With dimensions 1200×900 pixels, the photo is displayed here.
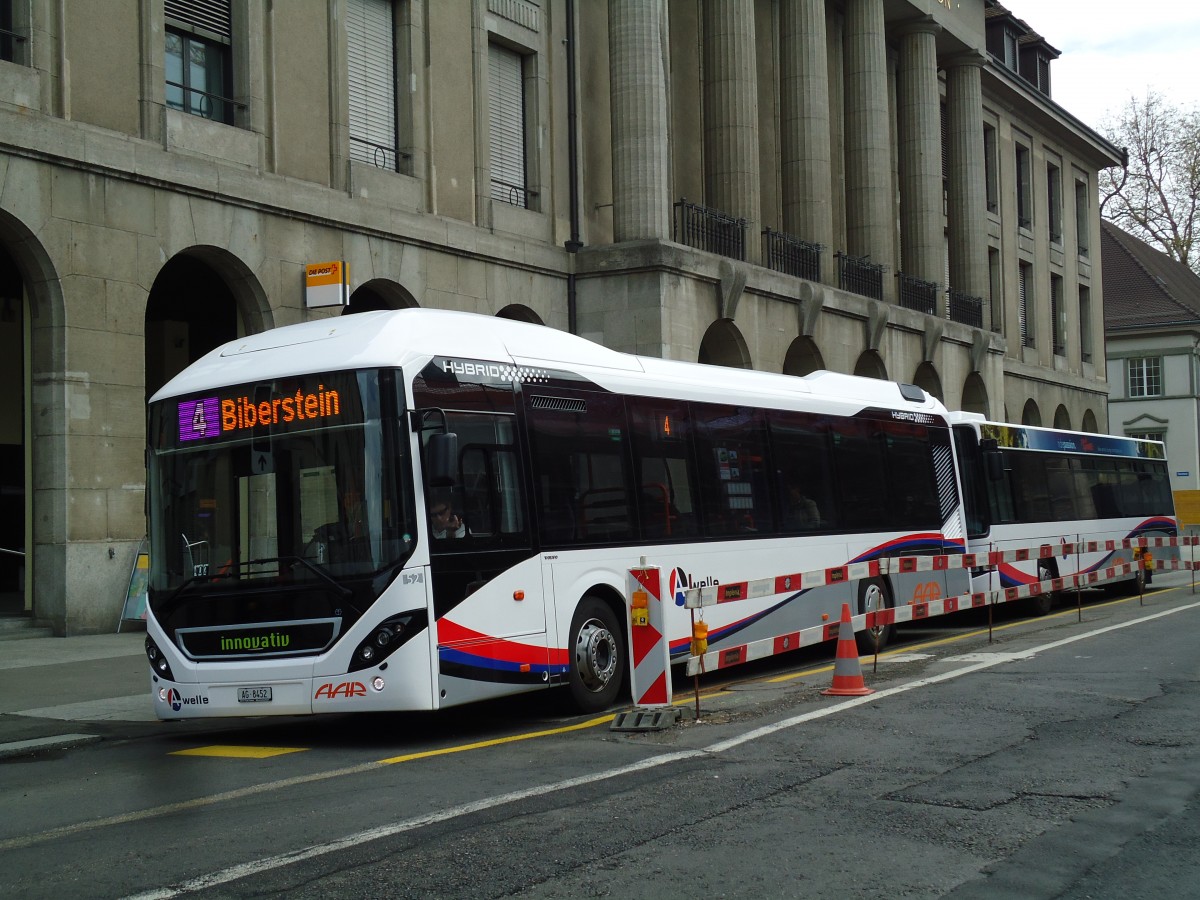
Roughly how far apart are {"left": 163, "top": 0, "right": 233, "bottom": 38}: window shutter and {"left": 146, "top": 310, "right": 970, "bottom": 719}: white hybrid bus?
10.4 metres

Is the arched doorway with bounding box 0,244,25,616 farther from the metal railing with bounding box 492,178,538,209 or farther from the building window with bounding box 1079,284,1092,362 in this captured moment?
the building window with bounding box 1079,284,1092,362

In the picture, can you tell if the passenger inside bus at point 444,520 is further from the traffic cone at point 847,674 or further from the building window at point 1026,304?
the building window at point 1026,304

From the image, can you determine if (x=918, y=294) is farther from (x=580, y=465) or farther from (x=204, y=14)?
(x=580, y=465)

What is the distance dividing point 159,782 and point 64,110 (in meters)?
11.6

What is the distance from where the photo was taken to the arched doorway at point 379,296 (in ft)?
74.7

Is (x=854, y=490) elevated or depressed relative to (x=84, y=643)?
elevated

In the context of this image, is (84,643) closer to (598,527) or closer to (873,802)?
(598,527)

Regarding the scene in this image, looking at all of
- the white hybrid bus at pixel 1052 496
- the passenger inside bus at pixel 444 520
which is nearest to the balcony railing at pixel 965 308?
the white hybrid bus at pixel 1052 496

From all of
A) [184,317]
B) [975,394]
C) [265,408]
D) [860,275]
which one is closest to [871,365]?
[860,275]

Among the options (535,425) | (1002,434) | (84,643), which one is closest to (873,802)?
(535,425)

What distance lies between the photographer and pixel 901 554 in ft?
55.6

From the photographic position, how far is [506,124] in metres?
26.0

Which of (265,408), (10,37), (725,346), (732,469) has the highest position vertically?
(10,37)

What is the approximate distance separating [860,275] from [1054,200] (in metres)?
→ 21.6
